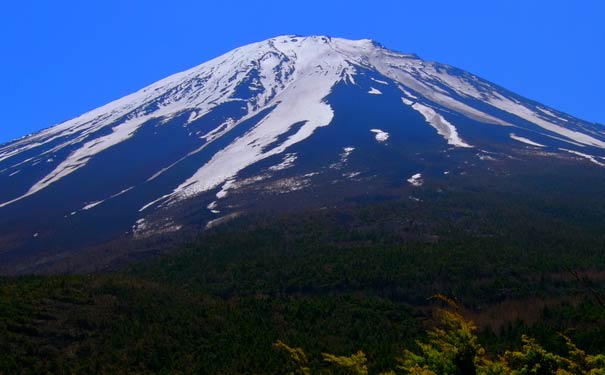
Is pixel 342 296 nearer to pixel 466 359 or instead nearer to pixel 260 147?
pixel 466 359

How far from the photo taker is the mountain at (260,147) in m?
73.2

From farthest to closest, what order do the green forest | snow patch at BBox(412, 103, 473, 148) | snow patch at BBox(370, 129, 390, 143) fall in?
1. snow patch at BBox(370, 129, 390, 143)
2. snow patch at BBox(412, 103, 473, 148)
3. the green forest

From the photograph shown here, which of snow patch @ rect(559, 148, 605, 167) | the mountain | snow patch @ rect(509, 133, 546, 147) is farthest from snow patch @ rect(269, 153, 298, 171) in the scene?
snow patch @ rect(559, 148, 605, 167)

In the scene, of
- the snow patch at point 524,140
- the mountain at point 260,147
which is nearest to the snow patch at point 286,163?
the mountain at point 260,147

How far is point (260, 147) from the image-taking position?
9912 centimetres

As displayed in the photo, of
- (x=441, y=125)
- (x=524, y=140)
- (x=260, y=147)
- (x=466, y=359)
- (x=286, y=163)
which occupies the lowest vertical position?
(x=466, y=359)

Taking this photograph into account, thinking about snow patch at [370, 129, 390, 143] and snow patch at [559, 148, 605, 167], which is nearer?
snow patch at [559, 148, 605, 167]

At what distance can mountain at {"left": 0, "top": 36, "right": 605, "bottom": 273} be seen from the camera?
7319 cm

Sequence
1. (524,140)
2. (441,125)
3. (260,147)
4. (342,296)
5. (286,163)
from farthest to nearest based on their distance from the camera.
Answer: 1. (441,125)
2. (524,140)
3. (260,147)
4. (286,163)
5. (342,296)

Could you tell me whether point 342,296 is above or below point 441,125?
below

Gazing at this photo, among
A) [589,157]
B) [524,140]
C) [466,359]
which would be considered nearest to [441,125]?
[524,140]

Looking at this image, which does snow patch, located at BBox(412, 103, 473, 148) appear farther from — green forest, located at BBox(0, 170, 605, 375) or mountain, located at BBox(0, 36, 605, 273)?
green forest, located at BBox(0, 170, 605, 375)

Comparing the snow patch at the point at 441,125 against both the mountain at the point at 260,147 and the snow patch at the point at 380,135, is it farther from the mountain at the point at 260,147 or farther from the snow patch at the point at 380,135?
the snow patch at the point at 380,135

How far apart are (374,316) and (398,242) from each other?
15547 mm
